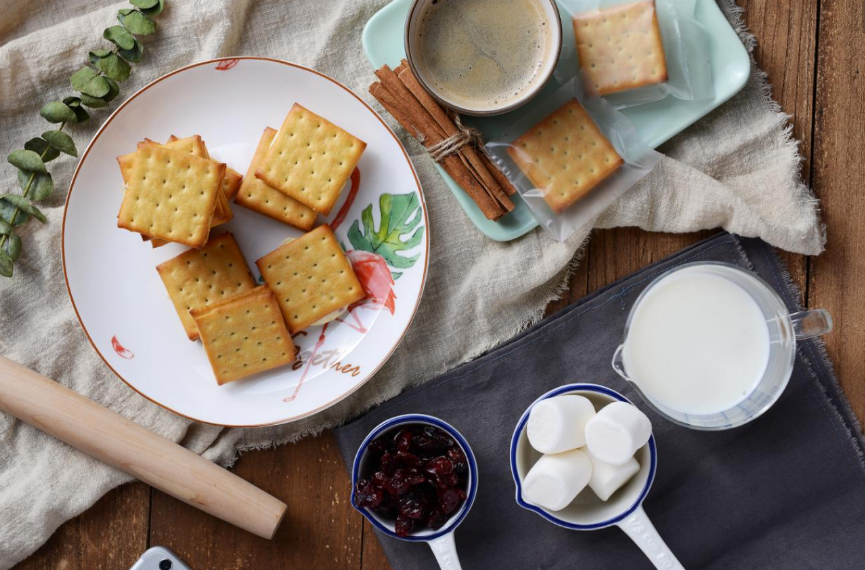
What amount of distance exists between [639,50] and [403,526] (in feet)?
3.01

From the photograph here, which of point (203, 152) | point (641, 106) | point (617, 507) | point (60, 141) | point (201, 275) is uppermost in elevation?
point (60, 141)

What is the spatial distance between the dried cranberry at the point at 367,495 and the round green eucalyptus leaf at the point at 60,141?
792mm

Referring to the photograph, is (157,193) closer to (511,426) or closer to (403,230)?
(403,230)

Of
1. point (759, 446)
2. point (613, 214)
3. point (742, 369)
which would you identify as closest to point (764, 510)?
point (759, 446)

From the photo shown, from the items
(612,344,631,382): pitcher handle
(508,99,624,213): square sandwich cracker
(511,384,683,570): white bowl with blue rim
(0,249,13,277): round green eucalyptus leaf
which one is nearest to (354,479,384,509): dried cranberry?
(511,384,683,570): white bowl with blue rim

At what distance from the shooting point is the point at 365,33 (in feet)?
4.46

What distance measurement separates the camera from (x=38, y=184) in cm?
137

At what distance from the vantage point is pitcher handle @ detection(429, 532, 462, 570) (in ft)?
4.17

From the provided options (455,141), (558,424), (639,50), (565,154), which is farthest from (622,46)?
(558,424)

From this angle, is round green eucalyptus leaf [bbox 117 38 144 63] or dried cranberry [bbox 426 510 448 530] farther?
round green eucalyptus leaf [bbox 117 38 144 63]

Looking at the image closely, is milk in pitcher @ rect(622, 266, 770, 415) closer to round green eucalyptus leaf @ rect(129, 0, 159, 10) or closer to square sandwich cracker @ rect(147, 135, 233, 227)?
square sandwich cracker @ rect(147, 135, 233, 227)

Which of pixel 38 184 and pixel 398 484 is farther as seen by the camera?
pixel 38 184

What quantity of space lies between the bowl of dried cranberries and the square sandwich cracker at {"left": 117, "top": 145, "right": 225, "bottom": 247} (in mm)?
467

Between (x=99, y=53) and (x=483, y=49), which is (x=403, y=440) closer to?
(x=483, y=49)
